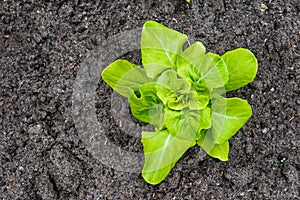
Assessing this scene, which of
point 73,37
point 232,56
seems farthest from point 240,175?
point 73,37

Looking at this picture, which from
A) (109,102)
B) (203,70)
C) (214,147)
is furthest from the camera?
(109,102)

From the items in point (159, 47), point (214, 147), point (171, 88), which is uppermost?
point (159, 47)

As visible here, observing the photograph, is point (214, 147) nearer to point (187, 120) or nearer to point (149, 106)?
point (187, 120)

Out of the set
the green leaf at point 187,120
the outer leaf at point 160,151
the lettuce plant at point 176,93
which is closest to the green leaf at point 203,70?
the lettuce plant at point 176,93

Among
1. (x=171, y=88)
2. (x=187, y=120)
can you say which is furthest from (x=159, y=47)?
(x=187, y=120)

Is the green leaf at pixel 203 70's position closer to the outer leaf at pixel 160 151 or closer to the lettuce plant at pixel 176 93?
the lettuce plant at pixel 176 93

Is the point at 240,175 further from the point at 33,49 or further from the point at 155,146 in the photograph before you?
the point at 33,49

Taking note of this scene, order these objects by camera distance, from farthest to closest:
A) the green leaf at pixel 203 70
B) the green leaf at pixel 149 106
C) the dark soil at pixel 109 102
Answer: the dark soil at pixel 109 102
the green leaf at pixel 149 106
the green leaf at pixel 203 70
